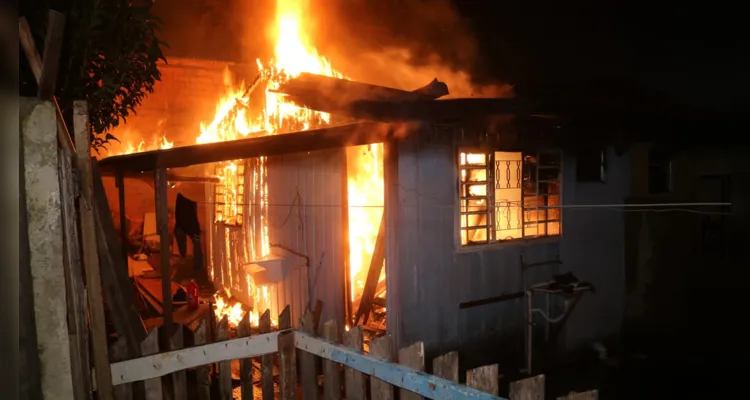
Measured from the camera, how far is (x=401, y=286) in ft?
25.3

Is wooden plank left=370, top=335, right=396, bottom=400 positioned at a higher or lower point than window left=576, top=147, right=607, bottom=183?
lower

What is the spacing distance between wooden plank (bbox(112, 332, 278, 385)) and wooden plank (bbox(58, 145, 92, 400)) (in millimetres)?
412

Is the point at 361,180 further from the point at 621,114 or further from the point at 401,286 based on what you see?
the point at 621,114

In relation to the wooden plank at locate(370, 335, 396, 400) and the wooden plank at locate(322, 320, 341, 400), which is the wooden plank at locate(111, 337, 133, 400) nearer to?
the wooden plank at locate(322, 320, 341, 400)

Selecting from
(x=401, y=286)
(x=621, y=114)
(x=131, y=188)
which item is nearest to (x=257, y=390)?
(x=401, y=286)

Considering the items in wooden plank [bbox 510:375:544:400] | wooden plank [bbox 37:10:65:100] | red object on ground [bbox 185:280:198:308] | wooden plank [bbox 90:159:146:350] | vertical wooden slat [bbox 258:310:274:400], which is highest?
wooden plank [bbox 37:10:65:100]

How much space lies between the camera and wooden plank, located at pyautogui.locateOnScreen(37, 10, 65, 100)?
3033mm

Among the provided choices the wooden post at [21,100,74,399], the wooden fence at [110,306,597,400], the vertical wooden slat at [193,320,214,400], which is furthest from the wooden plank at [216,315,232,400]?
the wooden post at [21,100,74,399]

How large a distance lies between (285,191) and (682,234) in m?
9.58

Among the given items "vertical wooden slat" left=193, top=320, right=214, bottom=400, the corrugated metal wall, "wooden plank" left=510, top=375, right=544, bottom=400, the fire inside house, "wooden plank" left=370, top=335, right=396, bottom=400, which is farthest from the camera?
the fire inside house

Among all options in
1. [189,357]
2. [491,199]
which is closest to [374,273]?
[491,199]

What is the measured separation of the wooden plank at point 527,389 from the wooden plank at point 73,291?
315cm

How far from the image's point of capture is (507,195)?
29.8 feet

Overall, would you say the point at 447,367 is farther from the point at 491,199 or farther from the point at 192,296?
the point at 192,296
